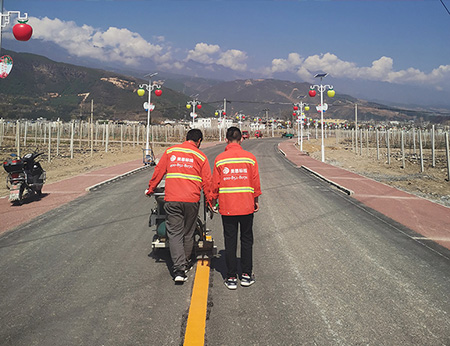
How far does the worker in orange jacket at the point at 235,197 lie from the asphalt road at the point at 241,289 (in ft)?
0.95

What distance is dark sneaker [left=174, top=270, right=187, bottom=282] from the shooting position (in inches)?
164

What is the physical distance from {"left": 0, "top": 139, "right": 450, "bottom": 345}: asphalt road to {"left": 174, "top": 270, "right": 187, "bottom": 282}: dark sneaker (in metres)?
0.11

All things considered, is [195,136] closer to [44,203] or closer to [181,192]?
[181,192]

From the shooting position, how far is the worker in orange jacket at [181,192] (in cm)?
429

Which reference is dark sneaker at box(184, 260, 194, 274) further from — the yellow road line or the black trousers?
the black trousers

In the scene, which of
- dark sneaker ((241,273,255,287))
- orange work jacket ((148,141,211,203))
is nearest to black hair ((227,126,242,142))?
orange work jacket ((148,141,211,203))

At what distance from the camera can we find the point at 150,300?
3.76m

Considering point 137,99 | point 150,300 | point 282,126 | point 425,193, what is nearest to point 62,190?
point 150,300

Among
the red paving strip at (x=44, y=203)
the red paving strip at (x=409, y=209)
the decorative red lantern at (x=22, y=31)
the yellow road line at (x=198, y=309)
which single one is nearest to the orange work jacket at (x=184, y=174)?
the yellow road line at (x=198, y=309)

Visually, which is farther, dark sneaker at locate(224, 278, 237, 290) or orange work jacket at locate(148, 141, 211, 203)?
orange work jacket at locate(148, 141, 211, 203)

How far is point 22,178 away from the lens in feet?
30.0

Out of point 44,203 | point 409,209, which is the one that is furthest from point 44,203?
point 409,209

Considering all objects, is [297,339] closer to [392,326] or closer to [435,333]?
[392,326]

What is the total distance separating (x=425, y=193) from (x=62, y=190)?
12.4 metres
